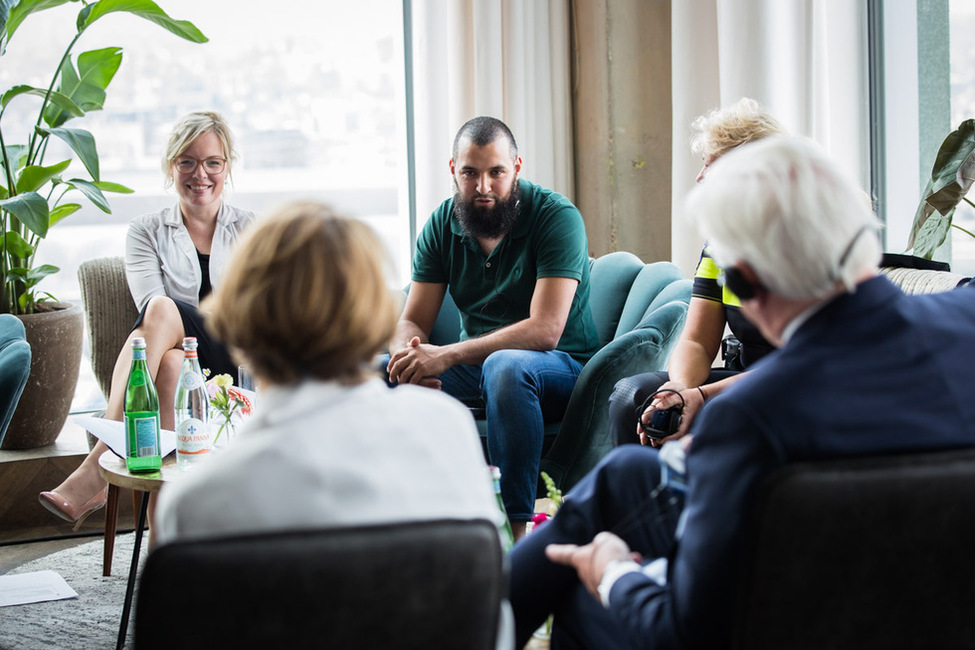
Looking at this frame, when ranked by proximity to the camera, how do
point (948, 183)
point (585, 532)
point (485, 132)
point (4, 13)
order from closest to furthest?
point (585, 532) → point (948, 183) → point (485, 132) → point (4, 13)

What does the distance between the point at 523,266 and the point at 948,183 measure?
1164 millimetres

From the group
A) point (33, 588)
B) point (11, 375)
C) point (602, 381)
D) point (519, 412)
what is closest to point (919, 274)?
point (602, 381)

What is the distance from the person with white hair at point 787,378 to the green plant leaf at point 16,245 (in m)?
2.64

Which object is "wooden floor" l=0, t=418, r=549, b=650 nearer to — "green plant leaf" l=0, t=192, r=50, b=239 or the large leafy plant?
the large leafy plant

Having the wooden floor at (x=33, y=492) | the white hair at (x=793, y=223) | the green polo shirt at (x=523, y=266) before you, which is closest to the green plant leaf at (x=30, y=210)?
the wooden floor at (x=33, y=492)

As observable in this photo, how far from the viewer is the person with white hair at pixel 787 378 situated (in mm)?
1080

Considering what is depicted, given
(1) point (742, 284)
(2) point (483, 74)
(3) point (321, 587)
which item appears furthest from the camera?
(2) point (483, 74)

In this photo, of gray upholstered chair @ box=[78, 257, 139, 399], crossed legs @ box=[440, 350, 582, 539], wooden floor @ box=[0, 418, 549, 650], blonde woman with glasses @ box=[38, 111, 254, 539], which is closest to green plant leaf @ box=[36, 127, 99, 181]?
blonde woman with glasses @ box=[38, 111, 254, 539]

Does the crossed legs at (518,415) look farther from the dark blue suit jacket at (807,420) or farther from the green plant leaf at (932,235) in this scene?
the dark blue suit jacket at (807,420)

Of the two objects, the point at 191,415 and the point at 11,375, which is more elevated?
the point at 11,375

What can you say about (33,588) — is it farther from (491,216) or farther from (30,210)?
(491,216)

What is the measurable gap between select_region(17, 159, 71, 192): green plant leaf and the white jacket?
1.07 ft

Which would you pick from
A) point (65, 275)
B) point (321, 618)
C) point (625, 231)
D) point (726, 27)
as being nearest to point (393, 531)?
point (321, 618)

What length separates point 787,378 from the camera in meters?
1.10
